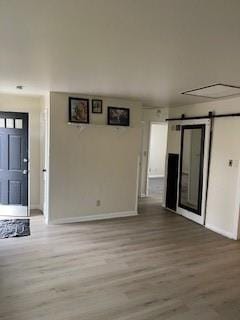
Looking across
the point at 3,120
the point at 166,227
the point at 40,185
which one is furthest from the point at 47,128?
the point at 166,227

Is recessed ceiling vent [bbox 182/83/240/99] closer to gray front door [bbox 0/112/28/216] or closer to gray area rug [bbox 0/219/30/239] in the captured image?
gray front door [bbox 0/112/28/216]

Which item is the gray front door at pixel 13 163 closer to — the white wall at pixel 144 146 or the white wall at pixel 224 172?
the white wall at pixel 144 146

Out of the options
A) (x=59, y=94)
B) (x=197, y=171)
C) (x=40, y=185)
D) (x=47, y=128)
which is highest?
(x=59, y=94)

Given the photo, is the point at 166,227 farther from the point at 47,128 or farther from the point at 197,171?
the point at 47,128

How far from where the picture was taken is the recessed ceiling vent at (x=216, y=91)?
3.62 metres

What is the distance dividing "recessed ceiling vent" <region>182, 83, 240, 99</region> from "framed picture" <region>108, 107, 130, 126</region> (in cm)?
136

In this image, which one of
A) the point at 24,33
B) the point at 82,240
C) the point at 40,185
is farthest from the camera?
the point at 40,185

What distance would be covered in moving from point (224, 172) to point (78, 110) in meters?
2.71

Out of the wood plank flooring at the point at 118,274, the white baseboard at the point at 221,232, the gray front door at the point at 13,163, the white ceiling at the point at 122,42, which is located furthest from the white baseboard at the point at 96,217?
the white ceiling at the point at 122,42

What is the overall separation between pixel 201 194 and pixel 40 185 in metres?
3.24

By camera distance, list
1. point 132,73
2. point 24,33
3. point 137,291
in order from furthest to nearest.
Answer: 1. point 132,73
2. point 137,291
3. point 24,33

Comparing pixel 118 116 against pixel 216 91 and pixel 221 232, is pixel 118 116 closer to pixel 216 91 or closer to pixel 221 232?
pixel 216 91

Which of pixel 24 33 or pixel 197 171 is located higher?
pixel 24 33

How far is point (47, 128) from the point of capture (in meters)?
4.71
